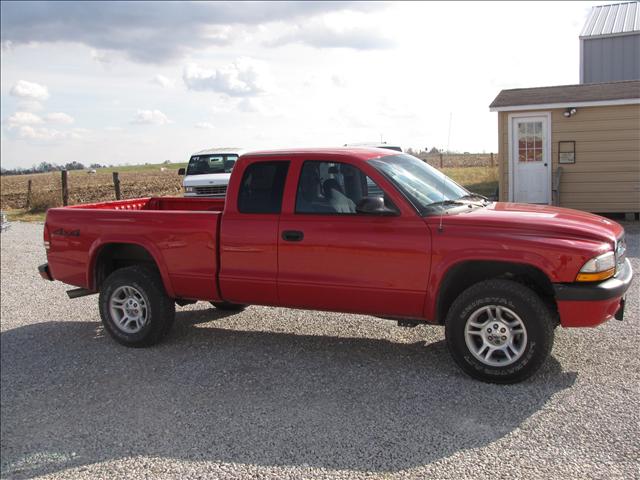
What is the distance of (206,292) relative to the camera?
20.8 ft

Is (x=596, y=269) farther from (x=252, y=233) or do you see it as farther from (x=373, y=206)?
(x=252, y=233)

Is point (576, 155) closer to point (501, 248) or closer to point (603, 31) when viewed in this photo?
point (603, 31)

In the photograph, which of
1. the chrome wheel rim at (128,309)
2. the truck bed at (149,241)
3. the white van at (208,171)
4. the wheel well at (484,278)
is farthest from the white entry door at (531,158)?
the chrome wheel rim at (128,309)

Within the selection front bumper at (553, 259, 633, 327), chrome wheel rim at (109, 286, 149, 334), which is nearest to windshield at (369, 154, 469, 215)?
front bumper at (553, 259, 633, 327)

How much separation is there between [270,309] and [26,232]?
11.7 meters

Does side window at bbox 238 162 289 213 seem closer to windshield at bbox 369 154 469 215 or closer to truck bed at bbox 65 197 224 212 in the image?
windshield at bbox 369 154 469 215

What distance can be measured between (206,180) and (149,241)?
32.6 feet

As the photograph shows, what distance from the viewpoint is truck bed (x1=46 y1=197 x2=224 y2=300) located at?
6238 millimetres

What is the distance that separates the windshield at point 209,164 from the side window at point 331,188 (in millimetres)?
11264

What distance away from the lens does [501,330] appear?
516cm

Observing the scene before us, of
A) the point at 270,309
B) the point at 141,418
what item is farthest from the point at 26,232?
the point at 141,418

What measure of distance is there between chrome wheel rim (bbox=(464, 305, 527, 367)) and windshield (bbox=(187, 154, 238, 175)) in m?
12.4

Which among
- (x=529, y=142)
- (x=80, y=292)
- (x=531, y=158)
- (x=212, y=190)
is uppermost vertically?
(x=529, y=142)

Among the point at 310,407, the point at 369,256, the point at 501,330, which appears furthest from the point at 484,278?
the point at 310,407
